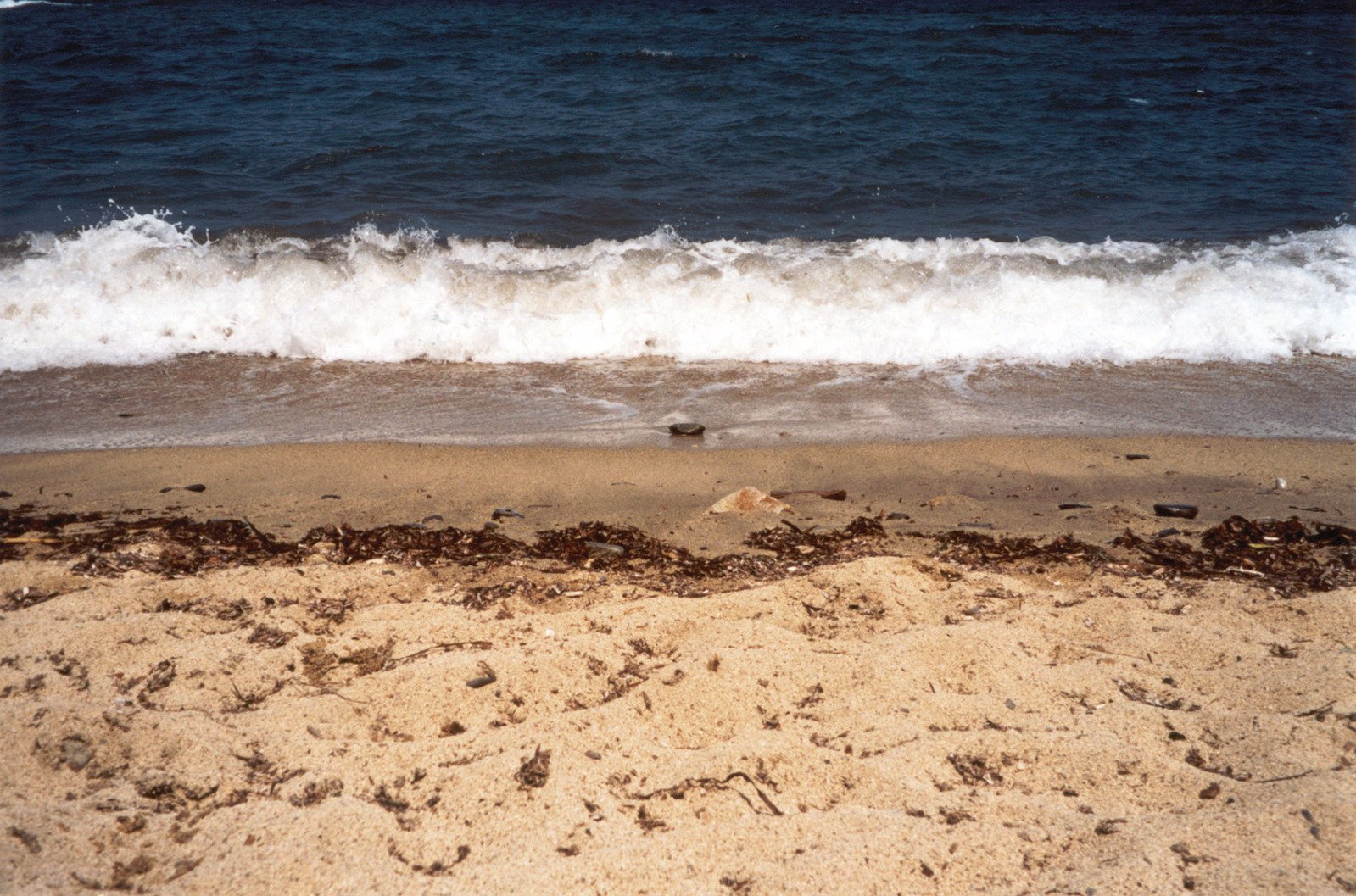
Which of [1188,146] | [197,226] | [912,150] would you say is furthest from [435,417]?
[1188,146]

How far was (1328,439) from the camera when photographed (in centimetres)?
482

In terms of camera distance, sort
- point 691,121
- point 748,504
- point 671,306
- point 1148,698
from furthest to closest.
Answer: point 691,121, point 671,306, point 748,504, point 1148,698

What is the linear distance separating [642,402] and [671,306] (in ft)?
4.22

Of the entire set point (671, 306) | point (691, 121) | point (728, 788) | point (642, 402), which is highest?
point (691, 121)

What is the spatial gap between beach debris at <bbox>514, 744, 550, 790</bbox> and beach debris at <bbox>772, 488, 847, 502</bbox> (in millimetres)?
2025

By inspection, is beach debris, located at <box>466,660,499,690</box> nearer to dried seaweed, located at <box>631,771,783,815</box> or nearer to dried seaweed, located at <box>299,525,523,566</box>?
dried seaweed, located at <box>631,771,783,815</box>

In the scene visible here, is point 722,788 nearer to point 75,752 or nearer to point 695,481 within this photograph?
point 75,752

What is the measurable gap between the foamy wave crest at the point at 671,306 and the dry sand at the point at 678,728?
7.73ft

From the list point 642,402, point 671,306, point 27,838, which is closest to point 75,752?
point 27,838

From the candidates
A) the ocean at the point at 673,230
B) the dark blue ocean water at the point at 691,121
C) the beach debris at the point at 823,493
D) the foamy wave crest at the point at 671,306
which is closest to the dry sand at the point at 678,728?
the beach debris at the point at 823,493

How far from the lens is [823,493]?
429cm

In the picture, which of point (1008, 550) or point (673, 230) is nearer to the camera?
point (1008, 550)

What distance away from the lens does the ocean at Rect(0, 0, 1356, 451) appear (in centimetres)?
544

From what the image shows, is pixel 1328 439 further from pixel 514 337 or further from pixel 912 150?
pixel 912 150
